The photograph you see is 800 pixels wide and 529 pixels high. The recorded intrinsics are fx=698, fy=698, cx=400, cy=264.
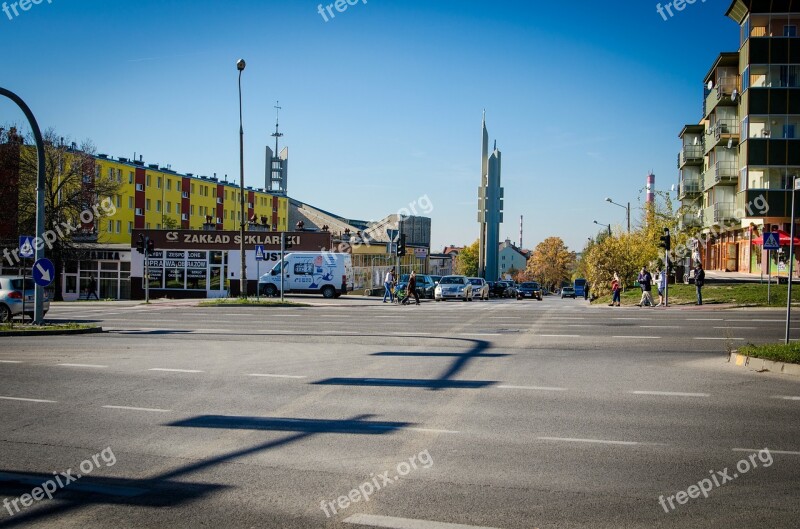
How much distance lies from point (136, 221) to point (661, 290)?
191 feet

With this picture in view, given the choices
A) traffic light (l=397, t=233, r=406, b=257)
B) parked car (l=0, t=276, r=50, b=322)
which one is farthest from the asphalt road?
traffic light (l=397, t=233, r=406, b=257)

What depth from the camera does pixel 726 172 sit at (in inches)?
2071

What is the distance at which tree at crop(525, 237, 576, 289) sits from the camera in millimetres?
128750

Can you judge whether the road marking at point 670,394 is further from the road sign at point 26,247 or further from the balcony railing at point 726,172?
the balcony railing at point 726,172

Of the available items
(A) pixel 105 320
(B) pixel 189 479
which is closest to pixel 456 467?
(B) pixel 189 479

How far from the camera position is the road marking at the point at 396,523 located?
16.2 feet

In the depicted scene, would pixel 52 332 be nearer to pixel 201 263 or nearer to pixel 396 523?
pixel 396 523

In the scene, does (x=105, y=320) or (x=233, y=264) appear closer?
(x=105, y=320)

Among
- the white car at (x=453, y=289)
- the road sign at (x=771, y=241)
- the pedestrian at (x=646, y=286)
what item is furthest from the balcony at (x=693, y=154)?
the road sign at (x=771, y=241)

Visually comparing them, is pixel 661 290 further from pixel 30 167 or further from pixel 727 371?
pixel 30 167

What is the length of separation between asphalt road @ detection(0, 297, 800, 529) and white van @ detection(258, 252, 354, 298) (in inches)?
1028

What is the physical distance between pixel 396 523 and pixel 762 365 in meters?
9.29

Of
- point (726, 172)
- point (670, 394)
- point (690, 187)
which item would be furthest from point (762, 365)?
point (690, 187)

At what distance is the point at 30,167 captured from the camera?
4825cm
